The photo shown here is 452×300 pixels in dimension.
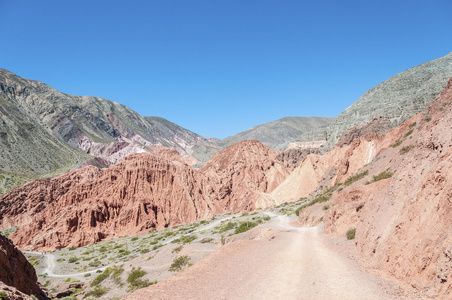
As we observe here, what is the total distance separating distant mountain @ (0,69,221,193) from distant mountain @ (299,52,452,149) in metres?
84.9

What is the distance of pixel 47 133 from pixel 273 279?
5356 inches

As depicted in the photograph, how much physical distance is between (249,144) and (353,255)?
63336mm

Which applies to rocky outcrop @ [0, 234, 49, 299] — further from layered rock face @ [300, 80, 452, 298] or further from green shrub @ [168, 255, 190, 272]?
layered rock face @ [300, 80, 452, 298]

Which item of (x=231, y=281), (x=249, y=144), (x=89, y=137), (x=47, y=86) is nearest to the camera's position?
(x=231, y=281)

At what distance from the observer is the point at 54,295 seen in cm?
2217

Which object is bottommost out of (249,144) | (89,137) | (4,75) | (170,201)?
(170,201)

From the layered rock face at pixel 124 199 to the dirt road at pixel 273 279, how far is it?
38.9 meters

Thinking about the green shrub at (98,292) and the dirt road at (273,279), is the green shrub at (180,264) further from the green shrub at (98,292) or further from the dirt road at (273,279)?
the green shrub at (98,292)

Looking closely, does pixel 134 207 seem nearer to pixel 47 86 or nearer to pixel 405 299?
pixel 405 299

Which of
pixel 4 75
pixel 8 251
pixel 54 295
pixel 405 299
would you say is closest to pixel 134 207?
pixel 54 295

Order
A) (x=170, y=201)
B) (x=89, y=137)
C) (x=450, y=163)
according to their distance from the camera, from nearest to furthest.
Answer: (x=450, y=163), (x=170, y=201), (x=89, y=137)

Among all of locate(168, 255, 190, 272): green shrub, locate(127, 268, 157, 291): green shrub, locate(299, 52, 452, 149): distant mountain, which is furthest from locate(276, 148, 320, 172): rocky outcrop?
locate(168, 255, 190, 272): green shrub

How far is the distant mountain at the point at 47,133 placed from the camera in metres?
90.9

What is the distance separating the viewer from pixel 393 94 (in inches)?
2576
